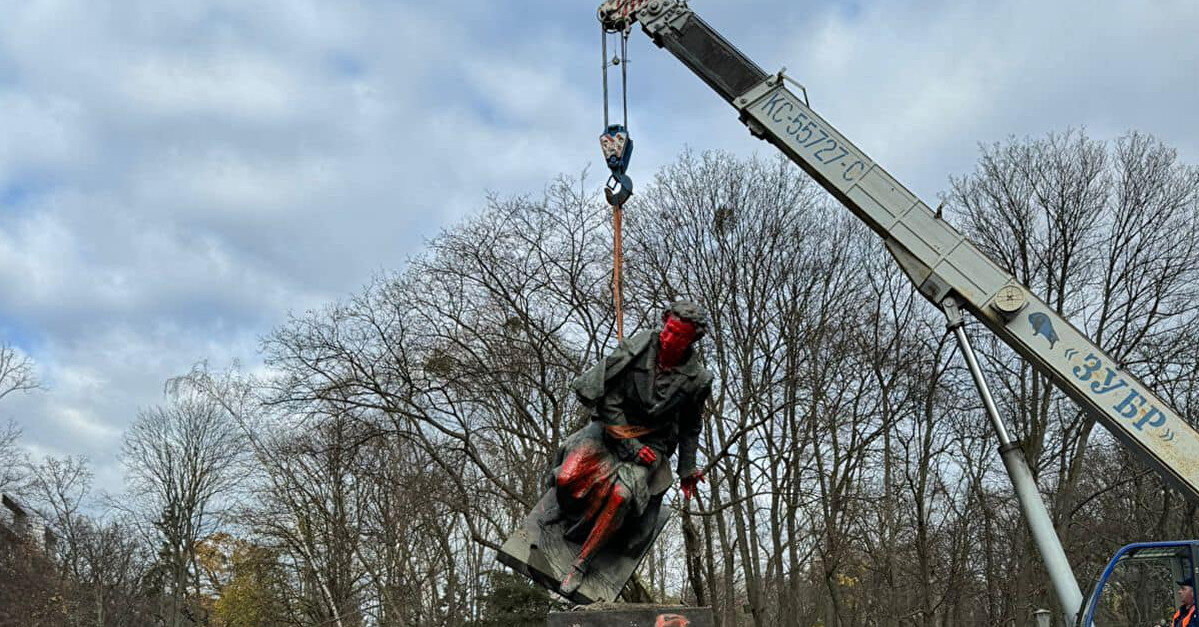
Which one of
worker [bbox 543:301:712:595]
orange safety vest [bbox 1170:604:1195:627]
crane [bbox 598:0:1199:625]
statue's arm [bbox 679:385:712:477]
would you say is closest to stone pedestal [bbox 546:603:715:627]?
worker [bbox 543:301:712:595]

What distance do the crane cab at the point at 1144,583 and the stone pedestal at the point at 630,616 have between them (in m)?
4.16

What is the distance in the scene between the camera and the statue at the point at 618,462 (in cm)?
568

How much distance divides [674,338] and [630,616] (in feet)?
5.53

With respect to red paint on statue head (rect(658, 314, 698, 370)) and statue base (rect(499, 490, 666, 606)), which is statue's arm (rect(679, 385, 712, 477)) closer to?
red paint on statue head (rect(658, 314, 698, 370))

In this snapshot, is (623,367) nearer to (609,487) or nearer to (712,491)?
(609,487)

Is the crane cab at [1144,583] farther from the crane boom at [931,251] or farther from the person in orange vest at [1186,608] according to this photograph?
the crane boom at [931,251]

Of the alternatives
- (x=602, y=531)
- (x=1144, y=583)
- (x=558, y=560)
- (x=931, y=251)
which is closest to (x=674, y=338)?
(x=602, y=531)

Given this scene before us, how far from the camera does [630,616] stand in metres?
5.34

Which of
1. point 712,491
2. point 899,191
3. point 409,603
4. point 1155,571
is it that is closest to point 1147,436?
point 1155,571

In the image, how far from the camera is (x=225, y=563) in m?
40.4

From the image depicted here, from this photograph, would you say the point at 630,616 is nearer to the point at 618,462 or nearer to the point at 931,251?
the point at 618,462

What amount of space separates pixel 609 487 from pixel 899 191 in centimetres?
463

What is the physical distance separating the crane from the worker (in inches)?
136

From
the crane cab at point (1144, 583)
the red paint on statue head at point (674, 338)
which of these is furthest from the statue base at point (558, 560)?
the crane cab at point (1144, 583)
